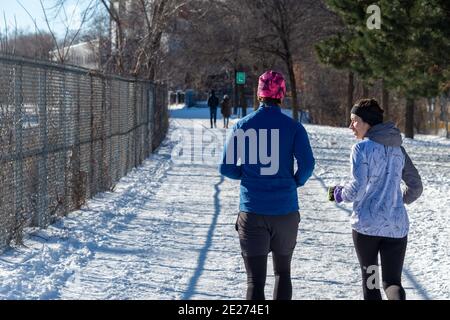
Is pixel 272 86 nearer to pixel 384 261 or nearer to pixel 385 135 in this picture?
pixel 385 135

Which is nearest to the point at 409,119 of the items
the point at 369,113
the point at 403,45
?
the point at 403,45

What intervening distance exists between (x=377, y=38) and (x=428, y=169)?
3.62 meters

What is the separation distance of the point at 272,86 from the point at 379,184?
3.28ft

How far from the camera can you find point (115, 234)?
9812 millimetres

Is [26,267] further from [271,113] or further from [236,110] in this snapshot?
[236,110]

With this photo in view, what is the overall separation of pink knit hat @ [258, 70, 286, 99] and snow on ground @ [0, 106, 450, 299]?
2230 millimetres

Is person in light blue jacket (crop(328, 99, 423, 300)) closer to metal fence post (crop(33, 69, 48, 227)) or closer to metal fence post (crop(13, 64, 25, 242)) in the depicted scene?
metal fence post (crop(13, 64, 25, 242))

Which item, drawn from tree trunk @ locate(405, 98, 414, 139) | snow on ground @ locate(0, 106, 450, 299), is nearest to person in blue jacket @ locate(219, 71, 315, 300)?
snow on ground @ locate(0, 106, 450, 299)

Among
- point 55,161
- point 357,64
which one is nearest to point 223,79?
point 357,64

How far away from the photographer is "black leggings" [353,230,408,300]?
17.1 feet

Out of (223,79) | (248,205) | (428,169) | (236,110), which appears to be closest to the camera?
(248,205)

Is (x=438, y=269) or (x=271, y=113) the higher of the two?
(x=271, y=113)

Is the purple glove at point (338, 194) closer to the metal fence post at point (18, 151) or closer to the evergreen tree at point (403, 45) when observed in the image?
the metal fence post at point (18, 151)

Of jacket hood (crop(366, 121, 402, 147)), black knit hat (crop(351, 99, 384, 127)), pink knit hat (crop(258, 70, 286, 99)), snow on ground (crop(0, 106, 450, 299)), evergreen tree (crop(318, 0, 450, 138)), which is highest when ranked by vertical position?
evergreen tree (crop(318, 0, 450, 138))
